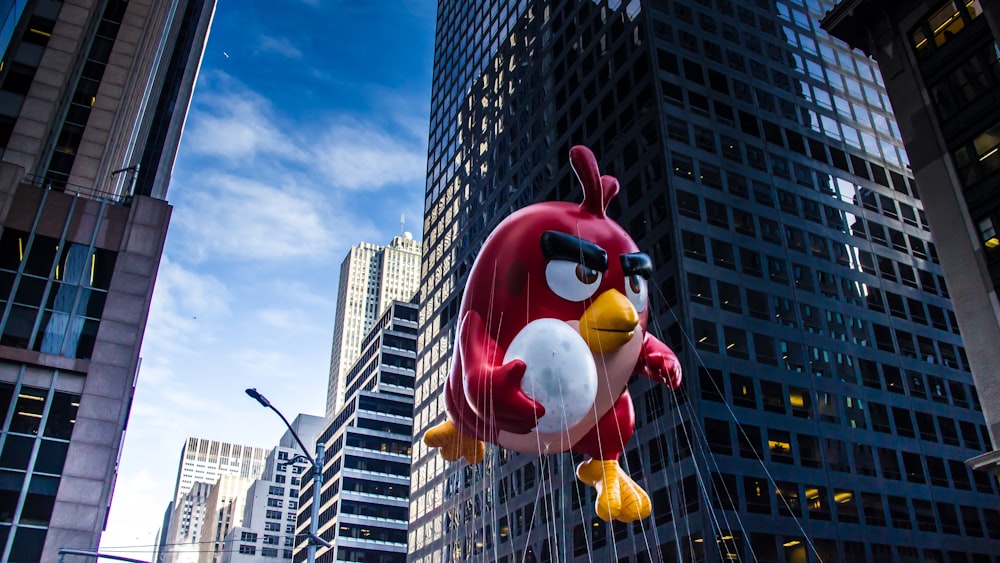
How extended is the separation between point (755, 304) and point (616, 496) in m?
37.5

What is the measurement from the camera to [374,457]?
88.6 meters

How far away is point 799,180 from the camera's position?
51.9m

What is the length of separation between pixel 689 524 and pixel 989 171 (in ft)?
68.6

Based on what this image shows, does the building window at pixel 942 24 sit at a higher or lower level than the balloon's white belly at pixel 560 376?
higher

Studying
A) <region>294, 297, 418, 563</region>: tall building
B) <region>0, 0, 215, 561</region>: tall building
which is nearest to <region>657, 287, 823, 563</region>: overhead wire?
<region>0, 0, 215, 561</region>: tall building

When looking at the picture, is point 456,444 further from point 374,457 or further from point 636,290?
point 374,457

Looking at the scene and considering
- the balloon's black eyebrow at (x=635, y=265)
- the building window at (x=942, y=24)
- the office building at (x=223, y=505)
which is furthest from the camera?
the office building at (x=223, y=505)

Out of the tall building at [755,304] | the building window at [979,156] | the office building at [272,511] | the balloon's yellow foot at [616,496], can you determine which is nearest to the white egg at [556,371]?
the balloon's yellow foot at [616,496]

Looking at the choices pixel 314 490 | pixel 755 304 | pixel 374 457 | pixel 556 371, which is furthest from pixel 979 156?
pixel 374 457

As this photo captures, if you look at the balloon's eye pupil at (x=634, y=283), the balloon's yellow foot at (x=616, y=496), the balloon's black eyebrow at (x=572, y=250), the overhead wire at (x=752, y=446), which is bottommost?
the balloon's yellow foot at (x=616, y=496)

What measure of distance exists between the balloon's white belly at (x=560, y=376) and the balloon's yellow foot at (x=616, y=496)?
1.01 metres

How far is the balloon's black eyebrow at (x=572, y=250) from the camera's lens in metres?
9.43

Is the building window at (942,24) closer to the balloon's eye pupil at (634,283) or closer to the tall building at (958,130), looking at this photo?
the tall building at (958,130)

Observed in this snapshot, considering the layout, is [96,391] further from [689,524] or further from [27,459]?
[689,524]
